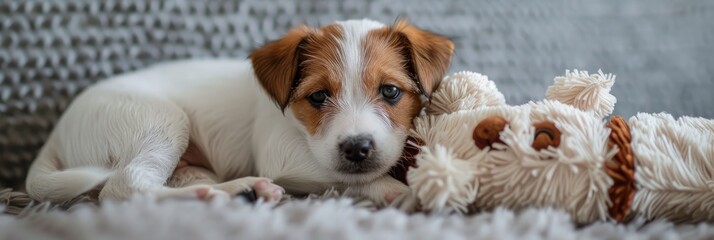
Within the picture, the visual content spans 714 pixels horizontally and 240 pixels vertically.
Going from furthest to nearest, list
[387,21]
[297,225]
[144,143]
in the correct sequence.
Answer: [387,21] → [144,143] → [297,225]

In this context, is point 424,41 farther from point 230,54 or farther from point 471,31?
point 230,54

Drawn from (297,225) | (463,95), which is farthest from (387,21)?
(297,225)

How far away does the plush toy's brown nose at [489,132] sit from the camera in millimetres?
1053

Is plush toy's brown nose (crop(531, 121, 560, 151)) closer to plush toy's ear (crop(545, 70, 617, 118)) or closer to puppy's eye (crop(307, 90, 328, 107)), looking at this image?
plush toy's ear (crop(545, 70, 617, 118))

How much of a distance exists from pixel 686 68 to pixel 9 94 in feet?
6.75

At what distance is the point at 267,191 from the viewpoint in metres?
1.16

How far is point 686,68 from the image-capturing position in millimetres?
1971

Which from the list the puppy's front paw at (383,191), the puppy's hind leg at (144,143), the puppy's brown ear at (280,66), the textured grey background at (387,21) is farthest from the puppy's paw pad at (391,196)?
the textured grey background at (387,21)

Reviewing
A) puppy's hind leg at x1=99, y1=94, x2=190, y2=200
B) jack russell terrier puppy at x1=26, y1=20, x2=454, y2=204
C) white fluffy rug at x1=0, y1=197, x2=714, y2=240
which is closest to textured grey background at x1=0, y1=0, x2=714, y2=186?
jack russell terrier puppy at x1=26, y1=20, x2=454, y2=204

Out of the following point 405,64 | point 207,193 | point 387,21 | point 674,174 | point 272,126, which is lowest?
point 207,193

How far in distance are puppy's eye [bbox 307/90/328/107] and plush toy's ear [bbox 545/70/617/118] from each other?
19.0 inches

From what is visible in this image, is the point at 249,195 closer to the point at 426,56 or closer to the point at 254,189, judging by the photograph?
the point at 254,189

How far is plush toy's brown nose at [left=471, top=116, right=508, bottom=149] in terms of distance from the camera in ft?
3.45

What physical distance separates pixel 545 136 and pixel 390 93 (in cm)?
38
